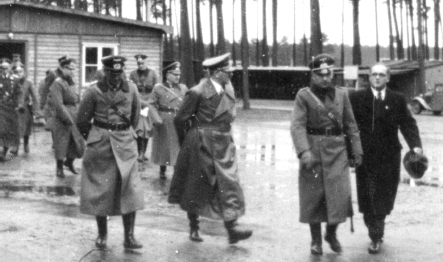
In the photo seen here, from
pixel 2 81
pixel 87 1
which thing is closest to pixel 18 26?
pixel 2 81

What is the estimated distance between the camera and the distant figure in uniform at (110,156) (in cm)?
834

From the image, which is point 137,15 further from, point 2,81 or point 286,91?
point 2,81

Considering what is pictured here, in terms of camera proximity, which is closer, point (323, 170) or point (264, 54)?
point (323, 170)

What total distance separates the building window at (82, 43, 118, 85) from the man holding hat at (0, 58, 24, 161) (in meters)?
13.1

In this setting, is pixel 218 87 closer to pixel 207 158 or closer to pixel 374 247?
pixel 207 158

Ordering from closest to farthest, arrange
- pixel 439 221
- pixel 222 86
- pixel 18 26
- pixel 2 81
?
1. pixel 222 86
2. pixel 439 221
3. pixel 2 81
4. pixel 18 26

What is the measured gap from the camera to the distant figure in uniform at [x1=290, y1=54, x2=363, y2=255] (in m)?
8.41

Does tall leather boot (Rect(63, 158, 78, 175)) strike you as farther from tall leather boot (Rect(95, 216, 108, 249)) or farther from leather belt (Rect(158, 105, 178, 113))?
tall leather boot (Rect(95, 216, 108, 249))

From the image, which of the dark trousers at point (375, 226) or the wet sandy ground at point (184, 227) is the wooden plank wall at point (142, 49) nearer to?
A: the wet sandy ground at point (184, 227)

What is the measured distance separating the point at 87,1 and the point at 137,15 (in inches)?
158

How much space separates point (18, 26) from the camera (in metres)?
29.6

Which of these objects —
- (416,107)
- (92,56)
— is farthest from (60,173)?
(416,107)

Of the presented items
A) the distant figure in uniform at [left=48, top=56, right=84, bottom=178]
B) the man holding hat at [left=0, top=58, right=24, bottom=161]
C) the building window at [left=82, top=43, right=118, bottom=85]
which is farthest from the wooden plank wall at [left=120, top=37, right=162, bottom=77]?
the distant figure in uniform at [left=48, top=56, right=84, bottom=178]

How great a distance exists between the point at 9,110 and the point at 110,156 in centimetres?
920
